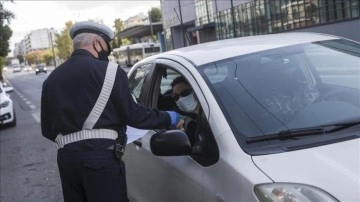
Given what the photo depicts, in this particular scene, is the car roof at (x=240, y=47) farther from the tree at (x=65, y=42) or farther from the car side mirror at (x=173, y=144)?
the tree at (x=65, y=42)

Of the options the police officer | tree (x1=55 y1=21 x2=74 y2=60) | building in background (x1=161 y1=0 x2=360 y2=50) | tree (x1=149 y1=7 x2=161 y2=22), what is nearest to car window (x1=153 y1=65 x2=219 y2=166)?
the police officer

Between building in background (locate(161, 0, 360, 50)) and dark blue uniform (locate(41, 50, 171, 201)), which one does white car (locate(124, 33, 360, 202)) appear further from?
building in background (locate(161, 0, 360, 50))

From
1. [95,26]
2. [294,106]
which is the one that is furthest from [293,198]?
[95,26]

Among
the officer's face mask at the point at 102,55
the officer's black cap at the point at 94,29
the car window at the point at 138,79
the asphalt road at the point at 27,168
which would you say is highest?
the officer's black cap at the point at 94,29

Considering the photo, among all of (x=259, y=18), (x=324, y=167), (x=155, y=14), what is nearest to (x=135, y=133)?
(x=324, y=167)

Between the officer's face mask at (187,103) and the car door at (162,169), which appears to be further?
the officer's face mask at (187,103)

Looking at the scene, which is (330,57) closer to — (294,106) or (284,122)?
(294,106)

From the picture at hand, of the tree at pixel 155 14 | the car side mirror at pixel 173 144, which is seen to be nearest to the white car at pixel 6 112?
the car side mirror at pixel 173 144

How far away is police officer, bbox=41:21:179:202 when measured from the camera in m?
2.75

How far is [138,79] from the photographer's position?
421cm

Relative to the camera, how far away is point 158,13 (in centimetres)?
12038

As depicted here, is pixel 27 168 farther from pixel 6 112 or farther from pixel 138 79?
pixel 6 112

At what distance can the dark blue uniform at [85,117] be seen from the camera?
9.04 ft

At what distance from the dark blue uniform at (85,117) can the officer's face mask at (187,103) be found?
61 centimetres
